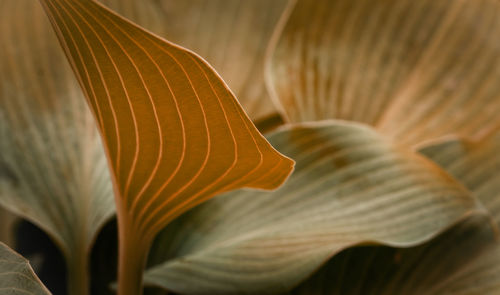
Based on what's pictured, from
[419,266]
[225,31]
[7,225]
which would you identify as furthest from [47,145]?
[419,266]

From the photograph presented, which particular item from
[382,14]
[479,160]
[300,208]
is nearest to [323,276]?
[300,208]

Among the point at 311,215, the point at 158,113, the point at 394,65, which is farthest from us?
the point at 394,65

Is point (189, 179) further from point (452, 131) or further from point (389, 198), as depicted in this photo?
point (452, 131)

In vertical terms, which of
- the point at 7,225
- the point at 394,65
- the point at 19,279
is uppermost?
the point at 394,65

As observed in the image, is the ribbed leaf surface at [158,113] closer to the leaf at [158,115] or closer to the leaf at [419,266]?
the leaf at [158,115]

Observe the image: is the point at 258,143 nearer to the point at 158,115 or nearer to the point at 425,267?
the point at 158,115

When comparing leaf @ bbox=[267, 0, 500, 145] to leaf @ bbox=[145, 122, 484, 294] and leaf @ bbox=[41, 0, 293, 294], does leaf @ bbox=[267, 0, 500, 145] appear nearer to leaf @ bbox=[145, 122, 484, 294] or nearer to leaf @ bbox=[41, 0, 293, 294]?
leaf @ bbox=[145, 122, 484, 294]
